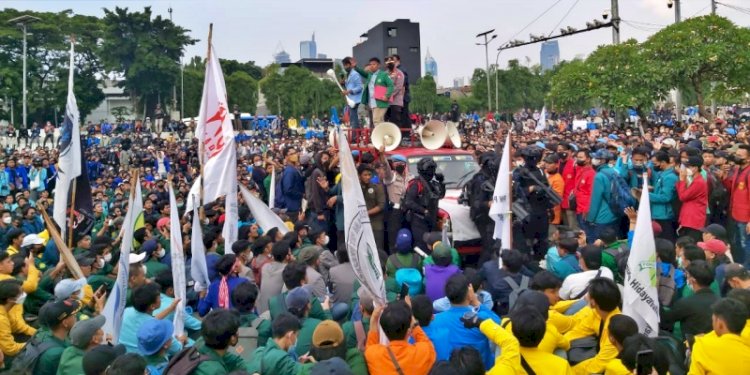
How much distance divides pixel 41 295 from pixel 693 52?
2065 centimetres

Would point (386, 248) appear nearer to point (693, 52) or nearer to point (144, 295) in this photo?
point (144, 295)

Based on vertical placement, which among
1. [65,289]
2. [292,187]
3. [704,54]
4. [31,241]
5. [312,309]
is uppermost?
[704,54]

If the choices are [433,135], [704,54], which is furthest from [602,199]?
[704,54]

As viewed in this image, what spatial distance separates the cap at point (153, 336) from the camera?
527 cm

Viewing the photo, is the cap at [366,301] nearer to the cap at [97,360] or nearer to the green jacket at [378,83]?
the cap at [97,360]

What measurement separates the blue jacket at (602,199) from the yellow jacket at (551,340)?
5.12 meters

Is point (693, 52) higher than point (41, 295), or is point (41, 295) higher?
point (693, 52)

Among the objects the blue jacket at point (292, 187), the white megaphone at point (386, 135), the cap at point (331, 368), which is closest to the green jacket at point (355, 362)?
the cap at point (331, 368)

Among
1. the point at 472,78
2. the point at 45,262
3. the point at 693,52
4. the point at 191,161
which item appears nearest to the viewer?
the point at 45,262

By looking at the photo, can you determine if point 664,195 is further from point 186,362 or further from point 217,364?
point 186,362

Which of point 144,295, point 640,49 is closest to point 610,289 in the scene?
point 144,295

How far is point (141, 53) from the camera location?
6138 cm

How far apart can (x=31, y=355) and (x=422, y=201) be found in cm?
563

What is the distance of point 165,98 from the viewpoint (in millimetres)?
62781
